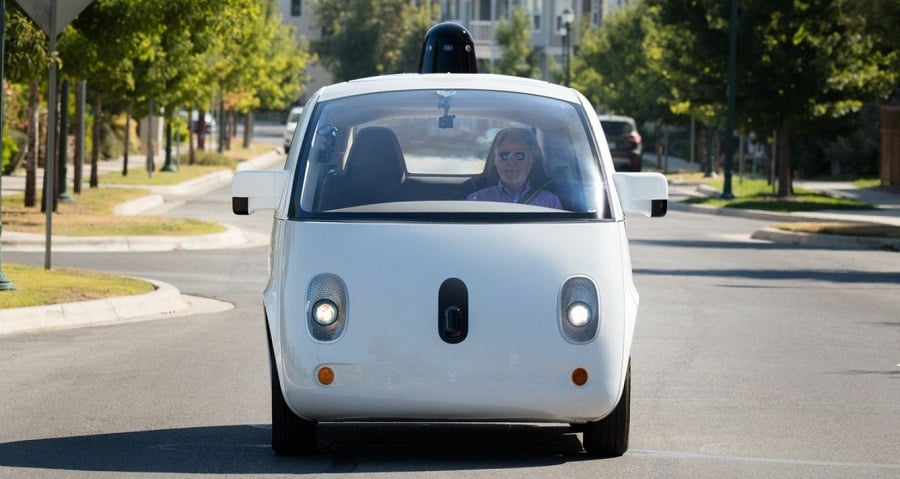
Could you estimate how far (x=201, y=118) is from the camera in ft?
195

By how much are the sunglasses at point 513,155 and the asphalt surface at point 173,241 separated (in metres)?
6.74

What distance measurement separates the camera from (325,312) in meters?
7.83

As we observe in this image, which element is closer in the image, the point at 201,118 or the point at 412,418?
the point at 412,418

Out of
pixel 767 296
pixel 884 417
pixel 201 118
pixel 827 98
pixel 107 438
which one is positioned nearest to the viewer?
pixel 107 438

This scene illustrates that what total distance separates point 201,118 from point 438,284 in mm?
52266

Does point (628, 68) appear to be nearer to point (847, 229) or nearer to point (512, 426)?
point (847, 229)

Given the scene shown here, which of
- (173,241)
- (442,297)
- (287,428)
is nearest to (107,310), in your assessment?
(287,428)

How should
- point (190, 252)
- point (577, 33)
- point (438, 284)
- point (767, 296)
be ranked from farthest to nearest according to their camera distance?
point (577, 33) < point (190, 252) < point (767, 296) < point (438, 284)

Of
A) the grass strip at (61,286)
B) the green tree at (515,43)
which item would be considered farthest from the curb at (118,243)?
the green tree at (515,43)

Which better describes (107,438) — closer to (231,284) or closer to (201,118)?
(231,284)

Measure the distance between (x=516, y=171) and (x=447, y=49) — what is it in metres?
10.4

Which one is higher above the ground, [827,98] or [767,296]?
[827,98]

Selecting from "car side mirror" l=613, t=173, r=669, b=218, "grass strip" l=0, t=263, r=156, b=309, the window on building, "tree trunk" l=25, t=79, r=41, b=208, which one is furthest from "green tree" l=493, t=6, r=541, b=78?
"car side mirror" l=613, t=173, r=669, b=218

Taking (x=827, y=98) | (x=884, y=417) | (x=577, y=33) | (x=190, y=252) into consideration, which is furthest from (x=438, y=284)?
(x=577, y=33)
